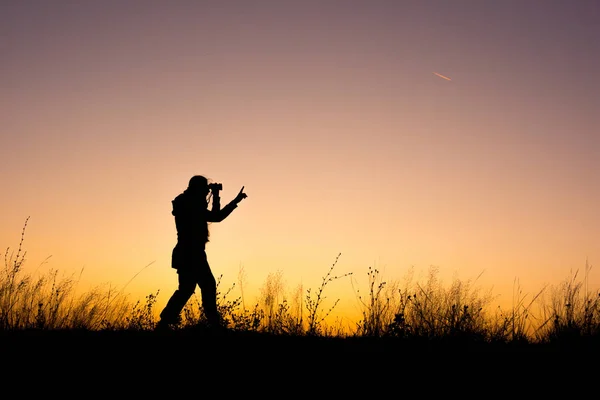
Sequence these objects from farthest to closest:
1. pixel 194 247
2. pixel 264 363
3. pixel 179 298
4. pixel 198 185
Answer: pixel 198 185
pixel 194 247
pixel 179 298
pixel 264 363

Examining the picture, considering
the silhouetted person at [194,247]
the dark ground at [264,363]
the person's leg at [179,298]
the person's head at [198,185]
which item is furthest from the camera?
the person's head at [198,185]

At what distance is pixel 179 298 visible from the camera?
638 centimetres

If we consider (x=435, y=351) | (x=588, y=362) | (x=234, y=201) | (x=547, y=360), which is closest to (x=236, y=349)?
(x=435, y=351)

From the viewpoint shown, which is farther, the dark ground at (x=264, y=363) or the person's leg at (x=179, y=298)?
the person's leg at (x=179, y=298)

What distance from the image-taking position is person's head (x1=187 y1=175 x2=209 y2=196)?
6.73 metres

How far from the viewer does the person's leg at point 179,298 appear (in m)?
6.26

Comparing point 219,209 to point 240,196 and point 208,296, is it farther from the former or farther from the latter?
point 208,296

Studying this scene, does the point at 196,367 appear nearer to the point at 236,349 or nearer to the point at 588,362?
the point at 236,349

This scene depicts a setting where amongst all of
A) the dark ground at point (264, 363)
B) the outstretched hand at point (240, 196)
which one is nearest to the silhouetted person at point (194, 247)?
the outstretched hand at point (240, 196)

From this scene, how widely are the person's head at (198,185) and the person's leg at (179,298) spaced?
984mm

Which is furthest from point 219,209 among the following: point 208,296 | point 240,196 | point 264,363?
point 264,363

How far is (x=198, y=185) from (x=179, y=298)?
137 centimetres

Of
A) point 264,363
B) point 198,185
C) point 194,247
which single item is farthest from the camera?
point 198,185

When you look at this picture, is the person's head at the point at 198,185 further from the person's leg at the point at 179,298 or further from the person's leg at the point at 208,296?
the person's leg at the point at 179,298
